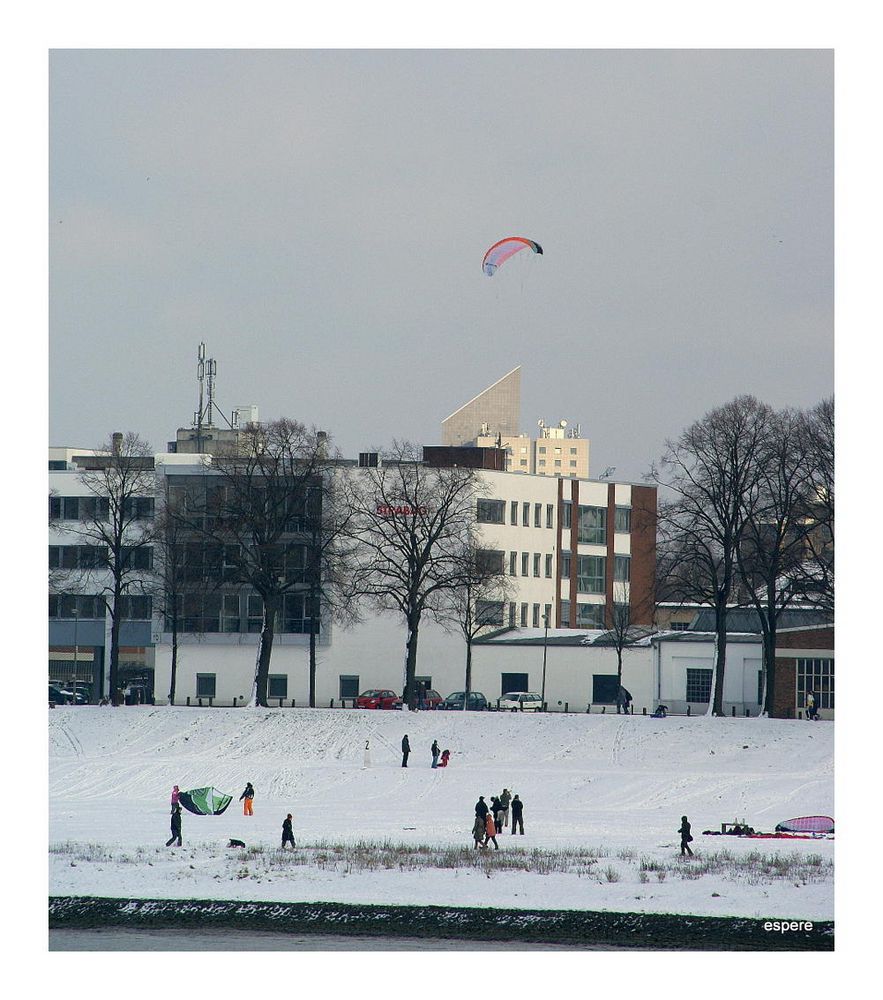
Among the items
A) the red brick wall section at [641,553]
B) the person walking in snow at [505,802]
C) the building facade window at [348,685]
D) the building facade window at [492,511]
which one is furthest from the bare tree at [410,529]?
the person walking in snow at [505,802]

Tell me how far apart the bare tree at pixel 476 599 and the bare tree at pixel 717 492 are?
1175 centimetres

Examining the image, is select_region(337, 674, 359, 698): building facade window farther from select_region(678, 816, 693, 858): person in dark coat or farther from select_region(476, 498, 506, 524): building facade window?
select_region(678, 816, 693, 858): person in dark coat

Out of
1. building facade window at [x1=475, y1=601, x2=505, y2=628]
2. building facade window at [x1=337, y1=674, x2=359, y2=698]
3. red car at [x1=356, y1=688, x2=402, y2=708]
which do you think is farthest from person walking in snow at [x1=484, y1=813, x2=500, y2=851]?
building facade window at [x1=337, y1=674, x2=359, y2=698]

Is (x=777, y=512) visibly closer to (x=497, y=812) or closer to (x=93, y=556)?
(x=497, y=812)

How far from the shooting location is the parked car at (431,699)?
9129cm

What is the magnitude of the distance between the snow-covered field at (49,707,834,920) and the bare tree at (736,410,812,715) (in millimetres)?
6980

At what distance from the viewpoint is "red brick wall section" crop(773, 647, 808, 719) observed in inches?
3068

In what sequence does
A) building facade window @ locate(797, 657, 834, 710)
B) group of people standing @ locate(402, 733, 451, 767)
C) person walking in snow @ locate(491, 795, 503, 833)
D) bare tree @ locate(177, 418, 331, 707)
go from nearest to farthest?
person walking in snow @ locate(491, 795, 503, 833) < group of people standing @ locate(402, 733, 451, 767) < building facade window @ locate(797, 657, 834, 710) < bare tree @ locate(177, 418, 331, 707)

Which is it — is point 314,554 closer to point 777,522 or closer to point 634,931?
point 777,522

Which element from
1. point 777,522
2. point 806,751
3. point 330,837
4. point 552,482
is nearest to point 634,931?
point 330,837

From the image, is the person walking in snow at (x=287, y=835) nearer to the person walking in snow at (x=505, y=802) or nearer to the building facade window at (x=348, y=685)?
the person walking in snow at (x=505, y=802)

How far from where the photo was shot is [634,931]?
38.0m

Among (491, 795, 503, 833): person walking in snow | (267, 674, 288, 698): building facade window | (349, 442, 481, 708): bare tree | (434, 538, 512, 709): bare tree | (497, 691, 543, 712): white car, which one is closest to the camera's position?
(491, 795, 503, 833): person walking in snow

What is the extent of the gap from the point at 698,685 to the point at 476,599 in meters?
12.6
